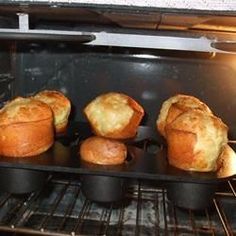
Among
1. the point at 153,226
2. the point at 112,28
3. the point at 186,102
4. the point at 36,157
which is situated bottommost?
the point at 153,226

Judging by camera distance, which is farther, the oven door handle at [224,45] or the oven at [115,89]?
the oven at [115,89]

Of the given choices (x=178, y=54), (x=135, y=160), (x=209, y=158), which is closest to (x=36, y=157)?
(x=135, y=160)

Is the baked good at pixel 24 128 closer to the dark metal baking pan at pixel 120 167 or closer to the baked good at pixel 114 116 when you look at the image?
the dark metal baking pan at pixel 120 167

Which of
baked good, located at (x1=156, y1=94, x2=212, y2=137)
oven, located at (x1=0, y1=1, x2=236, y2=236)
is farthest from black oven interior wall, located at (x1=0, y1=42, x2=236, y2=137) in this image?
baked good, located at (x1=156, y1=94, x2=212, y2=137)

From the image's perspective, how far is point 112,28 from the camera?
1.22 meters

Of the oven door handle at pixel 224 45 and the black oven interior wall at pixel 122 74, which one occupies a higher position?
the oven door handle at pixel 224 45

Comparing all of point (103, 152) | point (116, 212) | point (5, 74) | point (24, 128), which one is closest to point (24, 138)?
point (24, 128)

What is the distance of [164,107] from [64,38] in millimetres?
459

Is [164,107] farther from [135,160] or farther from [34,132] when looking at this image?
[34,132]

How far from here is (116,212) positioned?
1.34 metres

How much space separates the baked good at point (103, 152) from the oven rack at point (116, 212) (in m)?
0.40

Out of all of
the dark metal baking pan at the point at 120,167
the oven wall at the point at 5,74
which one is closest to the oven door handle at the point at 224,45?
the dark metal baking pan at the point at 120,167

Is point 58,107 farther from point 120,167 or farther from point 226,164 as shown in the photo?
point 226,164

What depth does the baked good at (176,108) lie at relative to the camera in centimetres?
101
